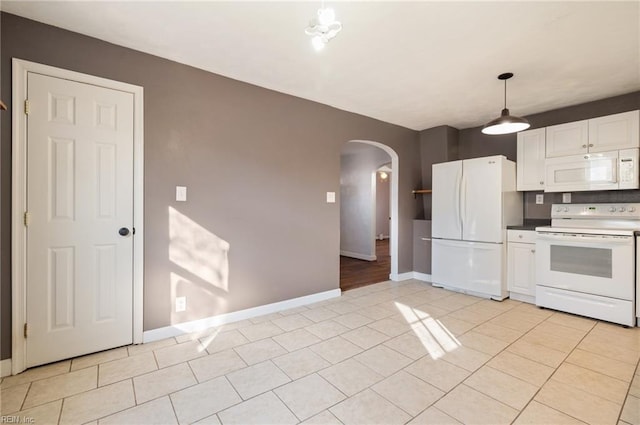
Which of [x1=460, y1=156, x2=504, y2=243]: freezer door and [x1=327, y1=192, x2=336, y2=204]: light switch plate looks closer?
[x1=460, y1=156, x2=504, y2=243]: freezer door

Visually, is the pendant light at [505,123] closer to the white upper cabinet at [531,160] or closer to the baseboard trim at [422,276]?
the white upper cabinet at [531,160]

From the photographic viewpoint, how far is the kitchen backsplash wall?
128 inches

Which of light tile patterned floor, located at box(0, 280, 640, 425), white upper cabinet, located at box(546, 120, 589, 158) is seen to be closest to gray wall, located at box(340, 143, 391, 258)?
white upper cabinet, located at box(546, 120, 589, 158)

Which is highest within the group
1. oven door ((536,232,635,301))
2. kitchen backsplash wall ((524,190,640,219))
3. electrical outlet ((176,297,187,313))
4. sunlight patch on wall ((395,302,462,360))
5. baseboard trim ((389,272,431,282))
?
kitchen backsplash wall ((524,190,640,219))

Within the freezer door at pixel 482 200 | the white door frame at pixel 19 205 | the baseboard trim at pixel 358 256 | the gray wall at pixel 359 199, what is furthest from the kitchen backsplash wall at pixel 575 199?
the white door frame at pixel 19 205

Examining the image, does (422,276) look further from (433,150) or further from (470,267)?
(433,150)

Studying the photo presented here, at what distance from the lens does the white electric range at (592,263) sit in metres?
2.79

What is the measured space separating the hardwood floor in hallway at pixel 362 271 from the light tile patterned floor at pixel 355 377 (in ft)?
4.99

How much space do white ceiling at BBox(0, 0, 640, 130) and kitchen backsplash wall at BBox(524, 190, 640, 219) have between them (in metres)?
1.17

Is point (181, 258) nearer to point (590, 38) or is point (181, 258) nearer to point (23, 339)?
point (23, 339)

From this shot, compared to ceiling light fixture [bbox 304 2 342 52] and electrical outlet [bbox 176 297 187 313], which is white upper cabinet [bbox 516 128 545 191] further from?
electrical outlet [bbox 176 297 187 313]

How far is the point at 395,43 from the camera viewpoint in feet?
7.62

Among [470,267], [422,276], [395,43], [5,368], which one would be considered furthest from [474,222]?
[5,368]

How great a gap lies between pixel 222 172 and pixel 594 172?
4.18m
